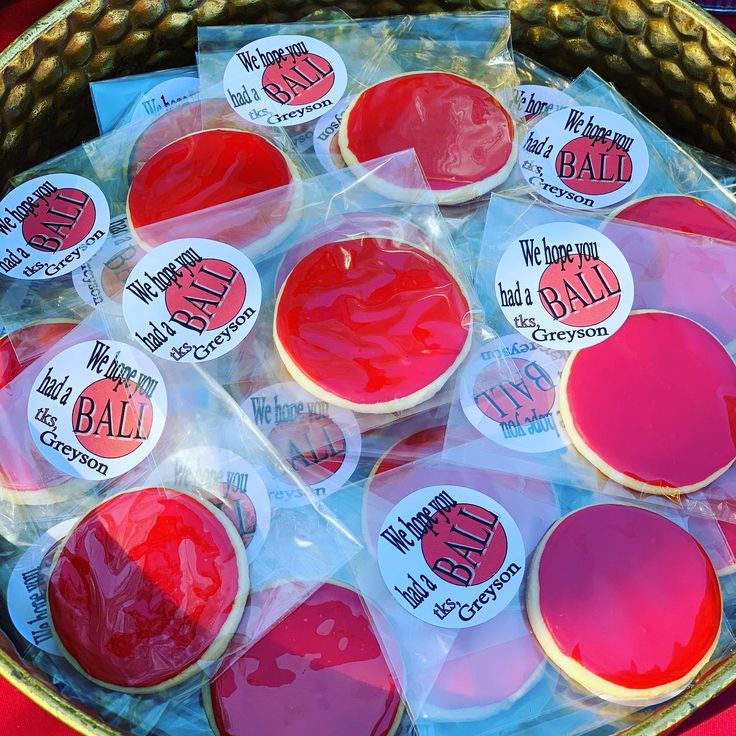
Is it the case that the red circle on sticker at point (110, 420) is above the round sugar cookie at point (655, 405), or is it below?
above

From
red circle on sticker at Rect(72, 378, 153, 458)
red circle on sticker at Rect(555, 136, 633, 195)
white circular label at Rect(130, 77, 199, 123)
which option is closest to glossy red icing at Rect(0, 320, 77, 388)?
red circle on sticker at Rect(72, 378, 153, 458)

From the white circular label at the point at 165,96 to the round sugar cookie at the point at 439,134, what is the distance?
0.84 ft

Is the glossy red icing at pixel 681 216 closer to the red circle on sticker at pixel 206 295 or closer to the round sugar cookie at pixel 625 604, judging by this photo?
the round sugar cookie at pixel 625 604

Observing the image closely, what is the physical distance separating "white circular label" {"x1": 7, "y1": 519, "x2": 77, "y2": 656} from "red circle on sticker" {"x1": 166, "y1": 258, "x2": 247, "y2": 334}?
27 centimetres

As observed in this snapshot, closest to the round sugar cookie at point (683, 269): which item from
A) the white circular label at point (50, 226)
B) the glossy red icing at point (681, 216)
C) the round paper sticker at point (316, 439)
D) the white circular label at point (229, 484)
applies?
the glossy red icing at point (681, 216)

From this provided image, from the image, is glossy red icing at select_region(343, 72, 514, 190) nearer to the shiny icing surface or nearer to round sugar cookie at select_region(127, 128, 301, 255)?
round sugar cookie at select_region(127, 128, 301, 255)

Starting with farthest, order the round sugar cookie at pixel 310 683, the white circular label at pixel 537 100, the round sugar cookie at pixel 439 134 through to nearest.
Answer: the white circular label at pixel 537 100 → the round sugar cookie at pixel 439 134 → the round sugar cookie at pixel 310 683

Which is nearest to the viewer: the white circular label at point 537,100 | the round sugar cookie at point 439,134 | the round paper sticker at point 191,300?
the round paper sticker at point 191,300

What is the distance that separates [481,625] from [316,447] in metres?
0.27

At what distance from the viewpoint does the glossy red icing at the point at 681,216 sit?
1.00 metres

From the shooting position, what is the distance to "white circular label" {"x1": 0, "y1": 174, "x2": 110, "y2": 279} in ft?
3.21

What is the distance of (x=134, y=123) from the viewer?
1088mm

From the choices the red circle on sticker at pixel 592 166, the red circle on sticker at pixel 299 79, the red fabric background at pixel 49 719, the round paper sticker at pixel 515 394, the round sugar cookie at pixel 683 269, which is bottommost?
the red fabric background at pixel 49 719

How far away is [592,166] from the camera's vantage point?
105 cm
